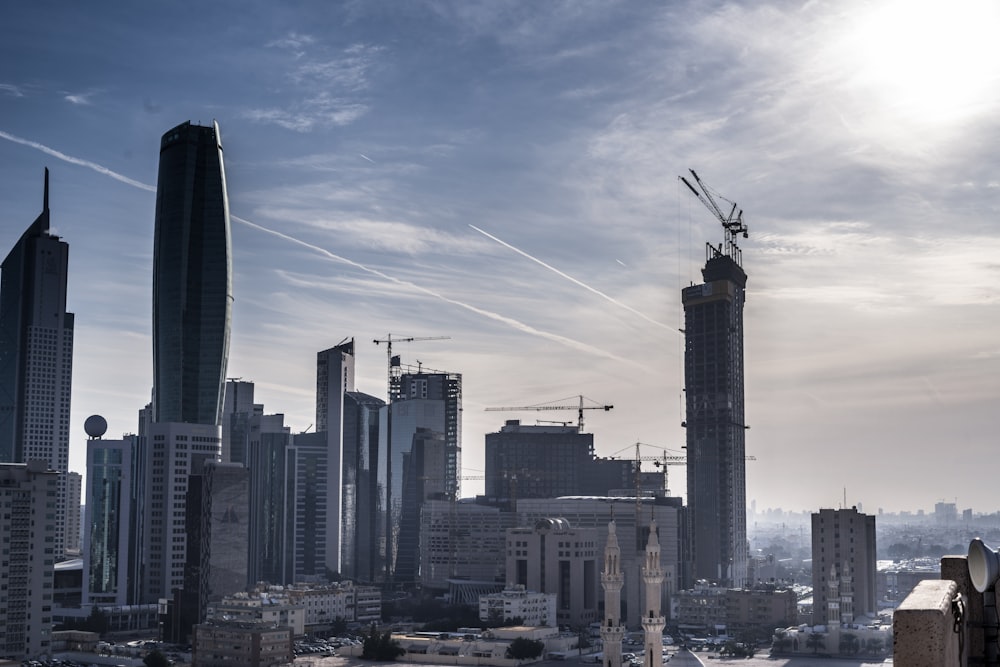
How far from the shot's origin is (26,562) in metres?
88.1

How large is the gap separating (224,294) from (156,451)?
1942 cm

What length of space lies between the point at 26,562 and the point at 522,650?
37449mm

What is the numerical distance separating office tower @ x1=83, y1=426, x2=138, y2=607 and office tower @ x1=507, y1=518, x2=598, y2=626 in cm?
4043

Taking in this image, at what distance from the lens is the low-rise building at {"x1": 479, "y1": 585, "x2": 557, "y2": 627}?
115875 mm

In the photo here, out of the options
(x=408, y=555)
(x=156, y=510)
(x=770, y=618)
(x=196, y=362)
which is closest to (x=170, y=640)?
(x=156, y=510)

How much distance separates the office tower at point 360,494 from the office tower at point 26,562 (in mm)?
95223

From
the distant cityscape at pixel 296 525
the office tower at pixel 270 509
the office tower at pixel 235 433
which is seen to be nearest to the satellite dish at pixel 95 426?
the distant cityscape at pixel 296 525

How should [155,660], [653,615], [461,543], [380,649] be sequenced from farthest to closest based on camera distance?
[461,543], [380,649], [155,660], [653,615]

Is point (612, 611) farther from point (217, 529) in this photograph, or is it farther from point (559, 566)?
point (559, 566)

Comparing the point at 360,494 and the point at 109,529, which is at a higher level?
the point at 360,494

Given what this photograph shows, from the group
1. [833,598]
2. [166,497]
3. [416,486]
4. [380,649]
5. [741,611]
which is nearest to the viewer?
[380,649]

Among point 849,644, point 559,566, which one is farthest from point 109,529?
point 849,644

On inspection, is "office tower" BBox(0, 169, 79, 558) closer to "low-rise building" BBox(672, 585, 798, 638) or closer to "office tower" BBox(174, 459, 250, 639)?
"office tower" BBox(174, 459, 250, 639)

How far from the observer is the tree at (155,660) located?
87.4 meters
